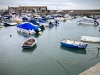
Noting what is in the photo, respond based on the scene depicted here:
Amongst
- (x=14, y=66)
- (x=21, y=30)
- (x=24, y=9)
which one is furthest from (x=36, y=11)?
(x=14, y=66)

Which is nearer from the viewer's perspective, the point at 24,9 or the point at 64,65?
the point at 64,65

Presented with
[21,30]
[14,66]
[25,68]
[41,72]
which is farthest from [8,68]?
[21,30]

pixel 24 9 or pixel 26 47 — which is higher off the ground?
pixel 24 9

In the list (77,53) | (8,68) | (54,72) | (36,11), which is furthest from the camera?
(36,11)

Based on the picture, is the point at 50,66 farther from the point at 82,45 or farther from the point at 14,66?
the point at 82,45

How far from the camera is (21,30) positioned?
122 feet

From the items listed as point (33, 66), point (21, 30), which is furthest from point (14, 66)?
point (21, 30)

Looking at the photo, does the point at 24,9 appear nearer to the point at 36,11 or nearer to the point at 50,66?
the point at 36,11

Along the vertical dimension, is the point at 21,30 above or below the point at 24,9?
below

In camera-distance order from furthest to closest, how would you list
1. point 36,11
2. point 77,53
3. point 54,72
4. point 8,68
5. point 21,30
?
point 36,11
point 21,30
point 77,53
point 8,68
point 54,72

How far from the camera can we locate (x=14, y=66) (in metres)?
15.8

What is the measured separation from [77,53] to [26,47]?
8.21m

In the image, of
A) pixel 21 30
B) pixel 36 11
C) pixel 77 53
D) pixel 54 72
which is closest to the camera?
pixel 54 72

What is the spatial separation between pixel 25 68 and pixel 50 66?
2.92 metres
